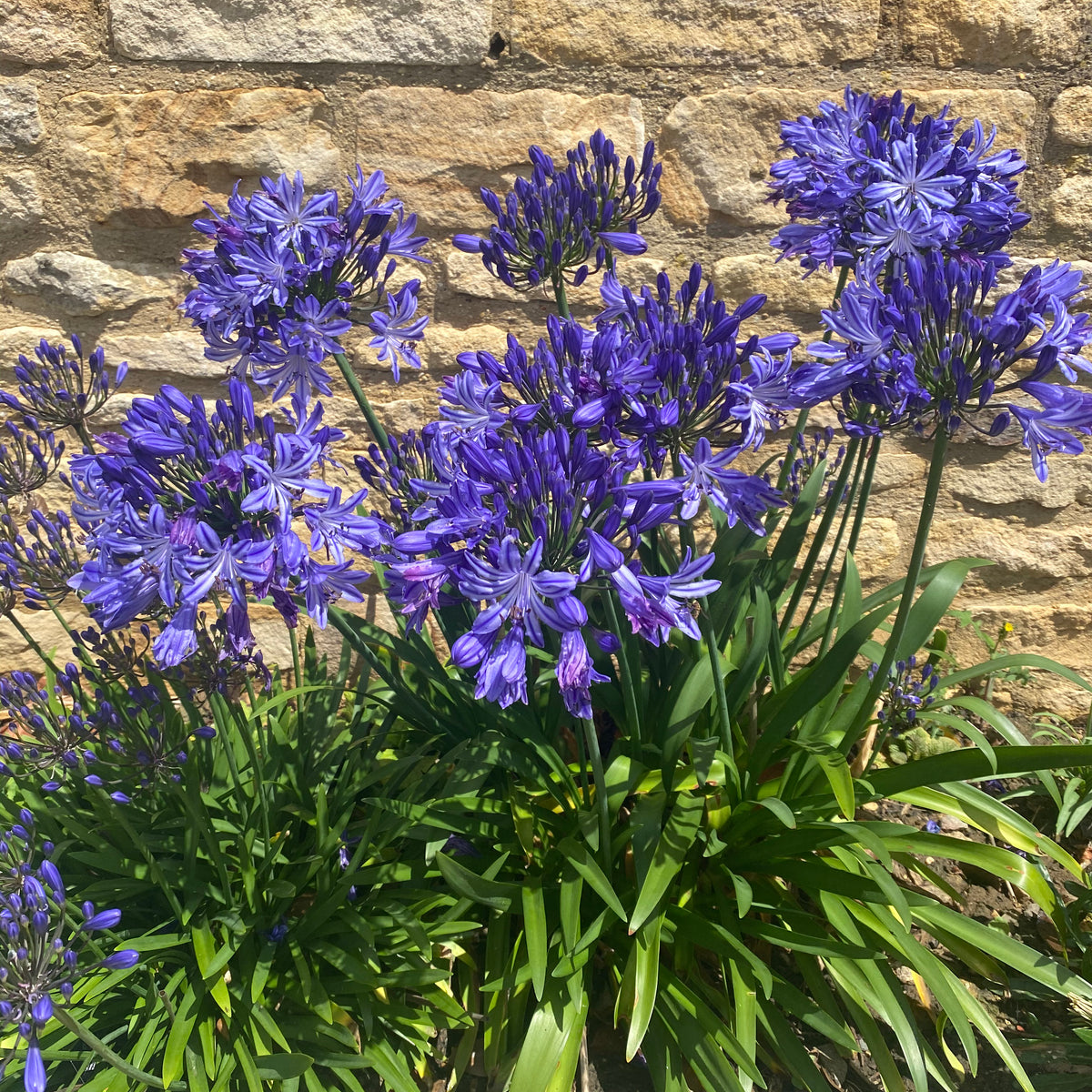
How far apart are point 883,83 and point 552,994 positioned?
276 centimetres

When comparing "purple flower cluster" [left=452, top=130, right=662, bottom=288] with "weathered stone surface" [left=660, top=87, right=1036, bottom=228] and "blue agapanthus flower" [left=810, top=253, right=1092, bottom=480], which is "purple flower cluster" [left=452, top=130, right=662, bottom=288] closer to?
"blue agapanthus flower" [left=810, top=253, right=1092, bottom=480]

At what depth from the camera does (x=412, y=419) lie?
287cm

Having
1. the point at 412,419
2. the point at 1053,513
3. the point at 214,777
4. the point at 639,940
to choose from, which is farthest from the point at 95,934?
the point at 1053,513

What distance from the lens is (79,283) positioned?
8.81 ft

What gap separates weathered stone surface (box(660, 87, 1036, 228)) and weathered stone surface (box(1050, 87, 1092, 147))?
0.08 meters

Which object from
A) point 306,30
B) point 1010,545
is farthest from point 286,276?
point 1010,545

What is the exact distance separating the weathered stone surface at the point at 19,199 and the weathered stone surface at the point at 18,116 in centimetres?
8

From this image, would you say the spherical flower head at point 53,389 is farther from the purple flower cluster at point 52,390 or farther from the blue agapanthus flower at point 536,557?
the blue agapanthus flower at point 536,557

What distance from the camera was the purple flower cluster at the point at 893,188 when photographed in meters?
1.69

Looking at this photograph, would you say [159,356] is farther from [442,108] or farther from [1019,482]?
[1019,482]

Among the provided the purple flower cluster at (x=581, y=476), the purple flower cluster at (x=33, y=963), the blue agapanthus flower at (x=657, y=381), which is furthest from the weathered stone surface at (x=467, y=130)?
the purple flower cluster at (x=33, y=963)

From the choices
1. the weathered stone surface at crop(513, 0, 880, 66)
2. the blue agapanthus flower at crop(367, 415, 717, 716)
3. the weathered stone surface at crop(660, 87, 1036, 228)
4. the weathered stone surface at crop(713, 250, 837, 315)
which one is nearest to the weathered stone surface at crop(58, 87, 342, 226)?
the weathered stone surface at crop(513, 0, 880, 66)

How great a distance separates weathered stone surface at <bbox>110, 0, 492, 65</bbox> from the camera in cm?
251

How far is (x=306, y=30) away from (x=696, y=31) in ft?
3.95
